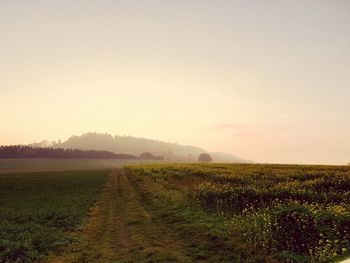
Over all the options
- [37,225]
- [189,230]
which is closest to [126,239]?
[189,230]

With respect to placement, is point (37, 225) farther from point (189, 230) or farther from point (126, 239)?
point (189, 230)

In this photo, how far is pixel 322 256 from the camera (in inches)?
434

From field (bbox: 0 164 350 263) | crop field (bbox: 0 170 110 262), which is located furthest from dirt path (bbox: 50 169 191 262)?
crop field (bbox: 0 170 110 262)

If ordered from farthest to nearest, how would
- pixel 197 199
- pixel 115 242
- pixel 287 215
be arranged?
pixel 197 199, pixel 115 242, pixel 287 215

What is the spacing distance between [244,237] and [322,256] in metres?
4.29


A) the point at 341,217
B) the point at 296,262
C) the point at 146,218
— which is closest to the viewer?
the point at 296,262

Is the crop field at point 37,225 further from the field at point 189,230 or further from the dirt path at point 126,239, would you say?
the dirt path at point 126,239

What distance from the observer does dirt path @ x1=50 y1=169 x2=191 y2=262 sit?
544 inches

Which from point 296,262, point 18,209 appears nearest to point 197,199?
point 296,262

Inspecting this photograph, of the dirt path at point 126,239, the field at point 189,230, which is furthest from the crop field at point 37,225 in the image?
the dirt path at point 126,239

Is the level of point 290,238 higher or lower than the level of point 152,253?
higher

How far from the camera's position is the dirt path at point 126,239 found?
1381cm

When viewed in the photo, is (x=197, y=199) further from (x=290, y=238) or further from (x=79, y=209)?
(x=290, y=238)

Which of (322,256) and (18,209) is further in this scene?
(18,209)
